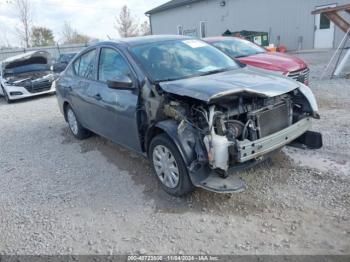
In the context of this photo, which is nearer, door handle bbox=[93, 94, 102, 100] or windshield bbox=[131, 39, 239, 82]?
windshield bbox=[131, 39, 239, 82]

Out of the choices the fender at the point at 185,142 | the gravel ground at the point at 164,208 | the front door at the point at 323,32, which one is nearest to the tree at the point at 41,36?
the front door at the point at 323,32

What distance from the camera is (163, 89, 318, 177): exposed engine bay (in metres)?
2.96

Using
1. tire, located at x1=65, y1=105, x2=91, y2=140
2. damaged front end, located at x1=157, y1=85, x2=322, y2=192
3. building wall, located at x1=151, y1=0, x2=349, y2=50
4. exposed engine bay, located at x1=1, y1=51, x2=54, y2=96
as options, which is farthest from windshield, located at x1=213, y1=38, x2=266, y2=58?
building wall, located at x1=151, y1=0, x2=349, y2=50

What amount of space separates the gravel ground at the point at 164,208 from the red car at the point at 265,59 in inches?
68.4

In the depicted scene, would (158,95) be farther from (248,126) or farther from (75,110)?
(75,110)

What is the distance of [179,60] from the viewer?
3.99 metres

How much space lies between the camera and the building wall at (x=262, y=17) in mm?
17516

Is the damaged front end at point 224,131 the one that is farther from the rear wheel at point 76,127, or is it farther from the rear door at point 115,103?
the rear wheel at point 76,127

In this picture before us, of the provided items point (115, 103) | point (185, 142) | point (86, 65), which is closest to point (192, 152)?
point (185, 142)

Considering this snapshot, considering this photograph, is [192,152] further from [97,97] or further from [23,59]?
[23,59]

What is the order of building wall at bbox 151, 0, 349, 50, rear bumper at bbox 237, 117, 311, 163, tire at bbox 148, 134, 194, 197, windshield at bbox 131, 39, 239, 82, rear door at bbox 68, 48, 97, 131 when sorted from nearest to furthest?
1. rear bumper at bbox 237, 117, 311, 163
2. tire at bbox 148, 134, 194, 197
3. windshield at bbox 131, 39, 239, 82
4. rear door at bbox 68, 48, 97, 131
5. building wall at bbox 151, 0, 349, 50

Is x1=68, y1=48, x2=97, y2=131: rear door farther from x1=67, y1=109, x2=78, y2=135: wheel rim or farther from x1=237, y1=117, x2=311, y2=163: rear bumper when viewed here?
x1=237, y1=117, x2=311, y2=163: rear bumper

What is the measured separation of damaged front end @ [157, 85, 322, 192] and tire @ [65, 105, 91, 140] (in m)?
2.74

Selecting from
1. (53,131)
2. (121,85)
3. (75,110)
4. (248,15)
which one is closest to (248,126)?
(121,85)
